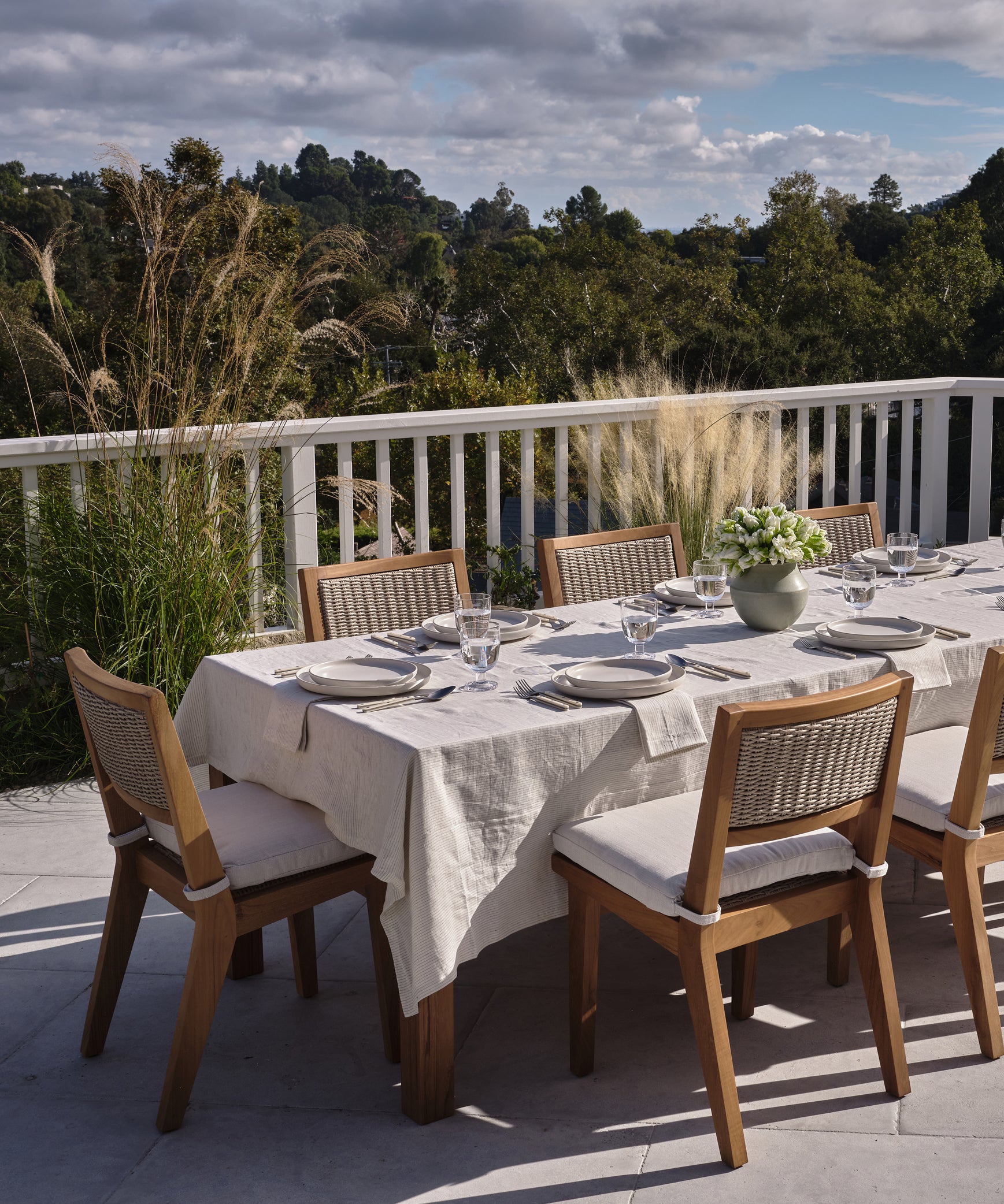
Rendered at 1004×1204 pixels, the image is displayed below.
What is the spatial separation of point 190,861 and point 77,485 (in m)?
2.25

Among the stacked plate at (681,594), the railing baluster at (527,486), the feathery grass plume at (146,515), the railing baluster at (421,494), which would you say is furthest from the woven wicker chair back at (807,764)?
the railing baluster at (527,486)

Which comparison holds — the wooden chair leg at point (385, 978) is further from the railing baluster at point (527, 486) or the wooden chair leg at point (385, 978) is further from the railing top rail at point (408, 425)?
the railing baluster at point (527, 486)

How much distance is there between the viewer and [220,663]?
8.26 feet

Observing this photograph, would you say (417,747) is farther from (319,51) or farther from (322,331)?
(319,51)

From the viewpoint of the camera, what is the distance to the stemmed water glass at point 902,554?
3.10 meters

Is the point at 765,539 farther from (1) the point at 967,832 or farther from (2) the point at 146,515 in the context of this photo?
(2) the point at 146,515

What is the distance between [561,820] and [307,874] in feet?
1.59

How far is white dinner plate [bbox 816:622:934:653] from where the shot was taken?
2.50 metres

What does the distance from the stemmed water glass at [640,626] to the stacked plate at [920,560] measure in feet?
3.15

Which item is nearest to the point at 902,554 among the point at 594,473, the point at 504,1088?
the point at 504,1088

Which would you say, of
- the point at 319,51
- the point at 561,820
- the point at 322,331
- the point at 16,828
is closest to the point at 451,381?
the point at 322,331

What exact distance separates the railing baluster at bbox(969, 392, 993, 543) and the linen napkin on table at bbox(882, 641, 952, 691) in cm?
348

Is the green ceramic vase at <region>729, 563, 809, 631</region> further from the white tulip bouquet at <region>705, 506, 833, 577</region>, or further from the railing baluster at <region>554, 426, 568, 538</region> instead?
the railing baluster at <region>554, 426, 568, 538</region>

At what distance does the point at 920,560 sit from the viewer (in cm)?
329
